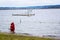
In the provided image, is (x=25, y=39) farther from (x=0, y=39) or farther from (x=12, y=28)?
(x=12, y=28)

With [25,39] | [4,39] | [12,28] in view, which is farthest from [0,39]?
[12,28]

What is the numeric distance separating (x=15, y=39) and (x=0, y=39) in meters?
0.78

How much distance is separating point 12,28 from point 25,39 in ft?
15.9

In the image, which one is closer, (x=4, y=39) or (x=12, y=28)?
(x=4, y=39)

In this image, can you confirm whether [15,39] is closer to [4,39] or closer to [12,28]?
[4,39]

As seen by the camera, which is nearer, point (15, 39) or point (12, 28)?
point (15, 39)

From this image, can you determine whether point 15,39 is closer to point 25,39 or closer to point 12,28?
point 25,39

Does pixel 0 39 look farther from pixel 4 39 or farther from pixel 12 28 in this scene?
pixel 12 28

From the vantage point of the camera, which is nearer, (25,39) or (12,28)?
(25,39)

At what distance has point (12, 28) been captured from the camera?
15906 millimetres

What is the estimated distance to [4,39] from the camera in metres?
11.0

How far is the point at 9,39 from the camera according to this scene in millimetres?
11055

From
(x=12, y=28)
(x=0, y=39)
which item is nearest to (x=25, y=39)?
(x=0, y=39)

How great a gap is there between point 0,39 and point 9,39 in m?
0.47
